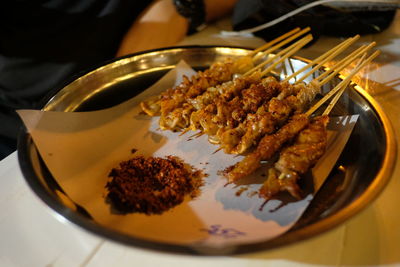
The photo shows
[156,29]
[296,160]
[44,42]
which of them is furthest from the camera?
[156,29]

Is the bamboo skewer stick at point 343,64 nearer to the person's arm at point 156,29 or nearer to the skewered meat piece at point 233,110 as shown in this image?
the skewered meat piece at point 233,110

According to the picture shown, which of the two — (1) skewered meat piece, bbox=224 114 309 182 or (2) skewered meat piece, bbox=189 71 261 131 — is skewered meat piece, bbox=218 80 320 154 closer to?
(1) skewered meat piece, bbox=224 114 309 182

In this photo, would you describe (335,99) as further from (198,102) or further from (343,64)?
(198,102)

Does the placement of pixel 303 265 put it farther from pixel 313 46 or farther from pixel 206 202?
pixel 313 46

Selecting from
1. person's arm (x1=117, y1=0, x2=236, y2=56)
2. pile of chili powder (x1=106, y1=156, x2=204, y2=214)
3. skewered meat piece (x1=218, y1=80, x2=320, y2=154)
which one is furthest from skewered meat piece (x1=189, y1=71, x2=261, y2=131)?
person's arm (x1=117, y1=0, x2=236, y2=56)

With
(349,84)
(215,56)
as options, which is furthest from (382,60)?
(215,56)

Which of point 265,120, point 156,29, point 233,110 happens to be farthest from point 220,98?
point 156,29
